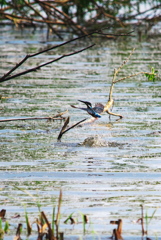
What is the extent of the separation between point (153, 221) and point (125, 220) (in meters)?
0.21

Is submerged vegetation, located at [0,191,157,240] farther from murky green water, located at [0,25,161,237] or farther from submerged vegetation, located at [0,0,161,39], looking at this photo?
submerged vegetation, located at [0,0,161,39]

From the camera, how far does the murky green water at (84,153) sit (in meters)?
5.39

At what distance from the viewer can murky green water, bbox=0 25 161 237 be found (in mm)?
5387

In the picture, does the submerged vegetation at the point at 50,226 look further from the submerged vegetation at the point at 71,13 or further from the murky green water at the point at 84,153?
the submerged vegetation at the point at 71,13

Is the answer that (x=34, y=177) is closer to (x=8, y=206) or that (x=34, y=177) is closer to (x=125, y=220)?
(x=8, y=206)

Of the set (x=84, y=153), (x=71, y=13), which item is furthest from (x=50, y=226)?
(x=71, y=13)

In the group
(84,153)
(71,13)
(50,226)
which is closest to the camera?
(50,226)

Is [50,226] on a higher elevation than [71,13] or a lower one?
lower

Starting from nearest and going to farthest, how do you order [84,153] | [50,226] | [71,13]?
[50,226]
[84,153]
[71,13]

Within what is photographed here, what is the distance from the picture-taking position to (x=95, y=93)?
38.4 feet

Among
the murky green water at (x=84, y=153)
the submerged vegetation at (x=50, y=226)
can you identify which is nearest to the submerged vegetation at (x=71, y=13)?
the murky green water at (x=84, y=153)

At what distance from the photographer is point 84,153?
7340 mm

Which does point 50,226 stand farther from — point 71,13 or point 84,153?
point 71,13

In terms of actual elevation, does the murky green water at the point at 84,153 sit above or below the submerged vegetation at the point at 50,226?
above
